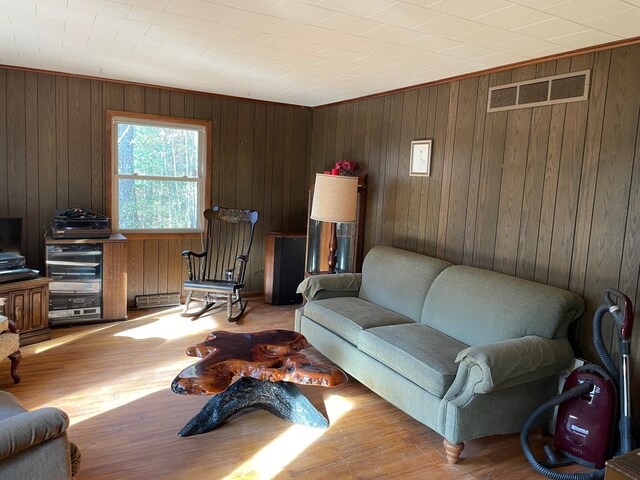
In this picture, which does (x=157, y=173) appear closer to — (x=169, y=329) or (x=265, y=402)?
(x=169, y=329)

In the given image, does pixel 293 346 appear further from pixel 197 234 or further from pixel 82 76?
pixel 82 76

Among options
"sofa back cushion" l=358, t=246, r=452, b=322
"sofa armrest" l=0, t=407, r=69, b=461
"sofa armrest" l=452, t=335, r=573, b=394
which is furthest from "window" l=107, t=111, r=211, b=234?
"sofa armrest" l=452, t=335, r=573, b=394

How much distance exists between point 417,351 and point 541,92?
1.84m

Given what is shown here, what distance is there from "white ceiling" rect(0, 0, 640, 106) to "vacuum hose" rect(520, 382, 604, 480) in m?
1.85

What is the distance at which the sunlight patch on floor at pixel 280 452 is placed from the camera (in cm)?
238

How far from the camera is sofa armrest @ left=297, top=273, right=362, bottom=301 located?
399 cm

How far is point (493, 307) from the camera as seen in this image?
2982 mm

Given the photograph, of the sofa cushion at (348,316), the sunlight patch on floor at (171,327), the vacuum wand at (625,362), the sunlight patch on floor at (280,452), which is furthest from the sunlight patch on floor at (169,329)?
the vacuum wand at (625,362)

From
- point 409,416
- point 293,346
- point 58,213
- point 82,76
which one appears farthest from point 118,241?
point 409,416

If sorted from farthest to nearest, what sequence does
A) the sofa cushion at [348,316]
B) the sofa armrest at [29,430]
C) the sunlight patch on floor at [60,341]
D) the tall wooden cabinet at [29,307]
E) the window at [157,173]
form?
the window at [157,173], the sunlight patch on floor at [60,341], the tall wooden cabinet at [29,307], the sofa cushion at [348,316], the sofa armrest at [29,430]

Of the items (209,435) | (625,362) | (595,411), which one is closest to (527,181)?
(625,362)

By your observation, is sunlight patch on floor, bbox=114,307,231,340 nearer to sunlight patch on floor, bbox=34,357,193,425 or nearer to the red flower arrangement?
sunlight patch on floor, bbox=34,357,193,425

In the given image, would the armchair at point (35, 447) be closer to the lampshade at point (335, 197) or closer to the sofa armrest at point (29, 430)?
the sofa armrest at point (29, 430)

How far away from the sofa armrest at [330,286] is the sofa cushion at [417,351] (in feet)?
2.78
